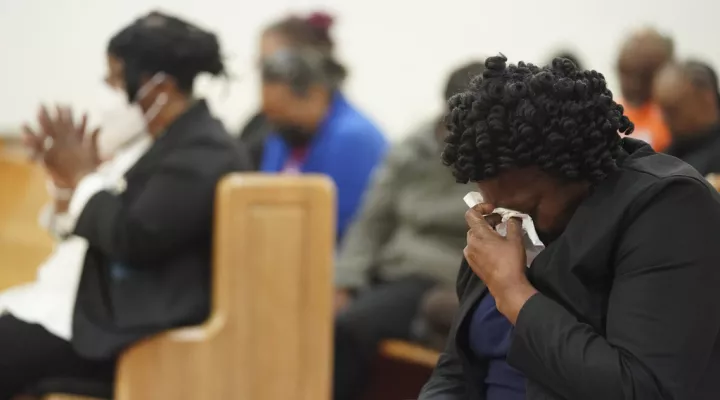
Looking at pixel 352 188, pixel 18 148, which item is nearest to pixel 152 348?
pixel 352 188

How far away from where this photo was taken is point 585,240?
1.05 meters

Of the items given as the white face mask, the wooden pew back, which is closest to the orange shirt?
the wooden pew back

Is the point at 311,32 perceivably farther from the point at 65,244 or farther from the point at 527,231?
the point at 527,231

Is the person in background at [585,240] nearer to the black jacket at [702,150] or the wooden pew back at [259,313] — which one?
the wooden pew back at [259,313]

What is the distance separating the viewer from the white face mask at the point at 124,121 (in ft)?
7.22

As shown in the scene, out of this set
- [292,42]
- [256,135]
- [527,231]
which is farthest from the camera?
[256,135]

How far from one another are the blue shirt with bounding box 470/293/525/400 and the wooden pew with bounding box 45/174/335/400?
0.97 m

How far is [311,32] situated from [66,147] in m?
1.40

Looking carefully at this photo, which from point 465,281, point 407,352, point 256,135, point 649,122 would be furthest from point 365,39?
point 465,281

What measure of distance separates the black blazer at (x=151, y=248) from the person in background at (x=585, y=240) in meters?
1.04

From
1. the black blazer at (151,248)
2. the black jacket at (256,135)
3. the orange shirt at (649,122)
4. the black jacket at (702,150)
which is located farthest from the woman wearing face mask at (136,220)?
the orange shirt at (649,122)

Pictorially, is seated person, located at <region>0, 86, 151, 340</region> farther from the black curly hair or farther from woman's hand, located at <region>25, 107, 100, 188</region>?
the black curly hair

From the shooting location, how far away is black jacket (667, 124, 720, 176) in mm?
2186

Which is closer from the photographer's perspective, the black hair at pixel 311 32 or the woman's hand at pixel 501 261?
the woman's hand at pixel 501 261
